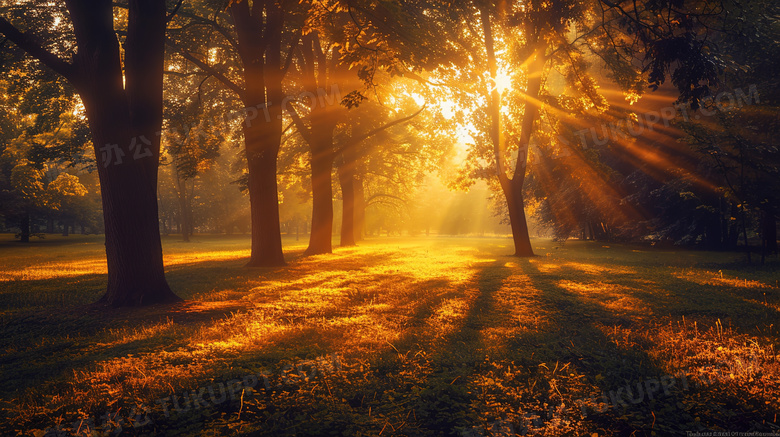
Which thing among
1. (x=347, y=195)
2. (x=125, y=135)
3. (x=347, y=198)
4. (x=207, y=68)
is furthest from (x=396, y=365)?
(x=347, y=198)

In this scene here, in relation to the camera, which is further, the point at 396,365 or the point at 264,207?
the point at 264,207

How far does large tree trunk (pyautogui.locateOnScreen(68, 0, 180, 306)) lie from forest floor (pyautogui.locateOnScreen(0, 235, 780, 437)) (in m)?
0.87

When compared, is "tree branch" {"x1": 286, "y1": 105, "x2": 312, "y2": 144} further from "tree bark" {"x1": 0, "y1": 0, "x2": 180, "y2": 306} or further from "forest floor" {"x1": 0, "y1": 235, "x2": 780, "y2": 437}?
"forest floor" {"x1": 0, "y1": 235, "x2": 780, "y2": 437}

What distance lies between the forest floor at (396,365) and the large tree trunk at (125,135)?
0.87 metres

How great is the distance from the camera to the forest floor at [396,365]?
3727 mm

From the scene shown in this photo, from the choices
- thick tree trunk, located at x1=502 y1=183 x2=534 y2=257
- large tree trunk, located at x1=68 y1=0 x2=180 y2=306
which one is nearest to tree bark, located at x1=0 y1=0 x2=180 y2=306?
large tree trunk, located at x1=68 y1=0 x2=180 y2=306

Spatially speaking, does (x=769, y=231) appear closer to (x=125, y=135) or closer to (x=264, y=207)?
(x=264, y=207)

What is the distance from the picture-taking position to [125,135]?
8828 millimetres

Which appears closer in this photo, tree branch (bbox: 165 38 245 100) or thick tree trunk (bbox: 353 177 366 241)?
tree branch (bbox: 165 38 245 100)

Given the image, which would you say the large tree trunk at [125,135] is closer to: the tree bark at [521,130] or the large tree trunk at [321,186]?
the large tree trunk at [321,186]

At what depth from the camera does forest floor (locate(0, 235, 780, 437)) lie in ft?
12.2

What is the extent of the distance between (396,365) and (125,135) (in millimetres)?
7623

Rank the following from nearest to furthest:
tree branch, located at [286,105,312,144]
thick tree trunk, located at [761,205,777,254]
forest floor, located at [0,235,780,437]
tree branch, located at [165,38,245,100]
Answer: forest floor, located at [0,235,780,437]
tree branch, located at [165,38,245,100]
thick tree trunk, located at [761,205,777,254]
tree branch, located at [286,105,312,144]

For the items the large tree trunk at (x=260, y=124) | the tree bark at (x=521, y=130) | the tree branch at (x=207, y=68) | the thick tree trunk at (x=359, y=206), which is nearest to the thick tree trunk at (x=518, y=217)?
the tree bark at (x=521, y=130)
